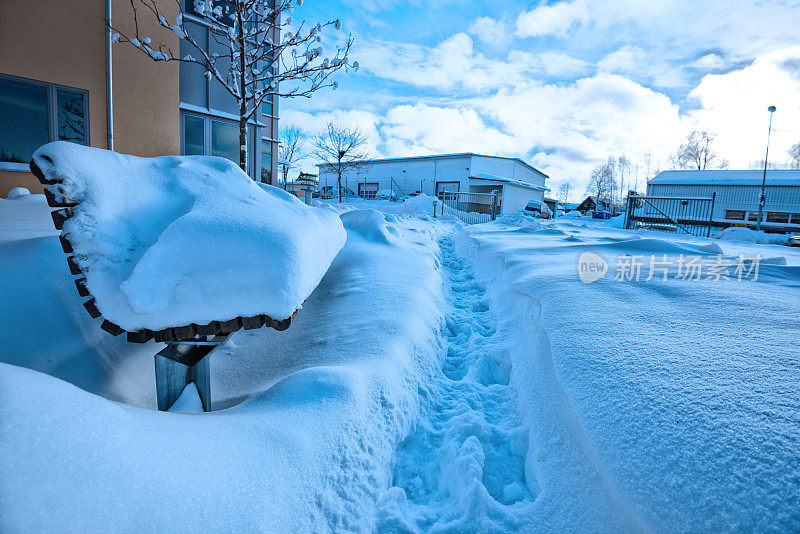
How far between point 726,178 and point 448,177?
25.0 m

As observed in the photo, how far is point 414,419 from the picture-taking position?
2266 millimetres

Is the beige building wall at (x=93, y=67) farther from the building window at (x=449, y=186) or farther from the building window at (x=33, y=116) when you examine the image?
the building window at (x=449, y=186)

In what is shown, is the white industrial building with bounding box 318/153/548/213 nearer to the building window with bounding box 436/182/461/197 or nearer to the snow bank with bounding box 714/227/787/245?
the building window with bounding box 436/182/461/197

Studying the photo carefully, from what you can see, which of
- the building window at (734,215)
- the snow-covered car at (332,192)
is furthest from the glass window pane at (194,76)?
the building window at (734,215)

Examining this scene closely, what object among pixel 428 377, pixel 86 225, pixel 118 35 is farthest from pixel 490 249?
pixel 118 35

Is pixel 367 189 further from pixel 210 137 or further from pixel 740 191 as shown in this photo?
pixel 740 191

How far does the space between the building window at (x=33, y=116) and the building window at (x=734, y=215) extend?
130ft

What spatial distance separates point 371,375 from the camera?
2.18 metres

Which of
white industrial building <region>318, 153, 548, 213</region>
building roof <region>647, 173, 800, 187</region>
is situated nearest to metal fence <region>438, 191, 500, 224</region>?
white industrial building <region>318, 153, 548, 213</region>

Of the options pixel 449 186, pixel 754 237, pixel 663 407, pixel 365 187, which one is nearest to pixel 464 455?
pixel 663 407

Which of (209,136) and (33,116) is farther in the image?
(209,136)

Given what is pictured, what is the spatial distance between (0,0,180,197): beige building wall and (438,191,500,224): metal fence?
13054 mm

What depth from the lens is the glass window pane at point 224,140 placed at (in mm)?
12016

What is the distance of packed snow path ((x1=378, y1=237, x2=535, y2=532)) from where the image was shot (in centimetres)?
165
